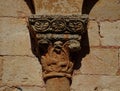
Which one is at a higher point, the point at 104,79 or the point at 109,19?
the point at 109,19

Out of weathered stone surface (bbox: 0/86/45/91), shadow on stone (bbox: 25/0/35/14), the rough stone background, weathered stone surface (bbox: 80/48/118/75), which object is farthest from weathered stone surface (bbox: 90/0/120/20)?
weathered stone surface (bbox: 0/86/45/91)

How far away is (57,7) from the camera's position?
14.4ft

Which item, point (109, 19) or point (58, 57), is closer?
point (58, 57)

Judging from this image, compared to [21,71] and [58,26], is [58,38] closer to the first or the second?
[58,26]

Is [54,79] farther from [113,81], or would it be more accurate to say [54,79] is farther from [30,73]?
[113,81]

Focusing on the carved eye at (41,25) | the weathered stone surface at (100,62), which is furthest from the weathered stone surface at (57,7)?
the weathered stone surface at (100,62)

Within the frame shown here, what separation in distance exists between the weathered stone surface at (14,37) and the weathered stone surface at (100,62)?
20.5 inches

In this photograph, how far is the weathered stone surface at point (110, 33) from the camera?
453cm

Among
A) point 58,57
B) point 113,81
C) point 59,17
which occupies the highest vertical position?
point 59,17

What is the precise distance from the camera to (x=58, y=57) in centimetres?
429

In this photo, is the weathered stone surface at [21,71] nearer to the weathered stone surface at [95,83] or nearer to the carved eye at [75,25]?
the weathered stone surface at [95,83]

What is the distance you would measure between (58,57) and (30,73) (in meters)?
0.30

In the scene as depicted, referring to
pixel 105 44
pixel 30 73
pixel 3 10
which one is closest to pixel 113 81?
pixel 105 44

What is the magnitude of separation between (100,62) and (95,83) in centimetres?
20
